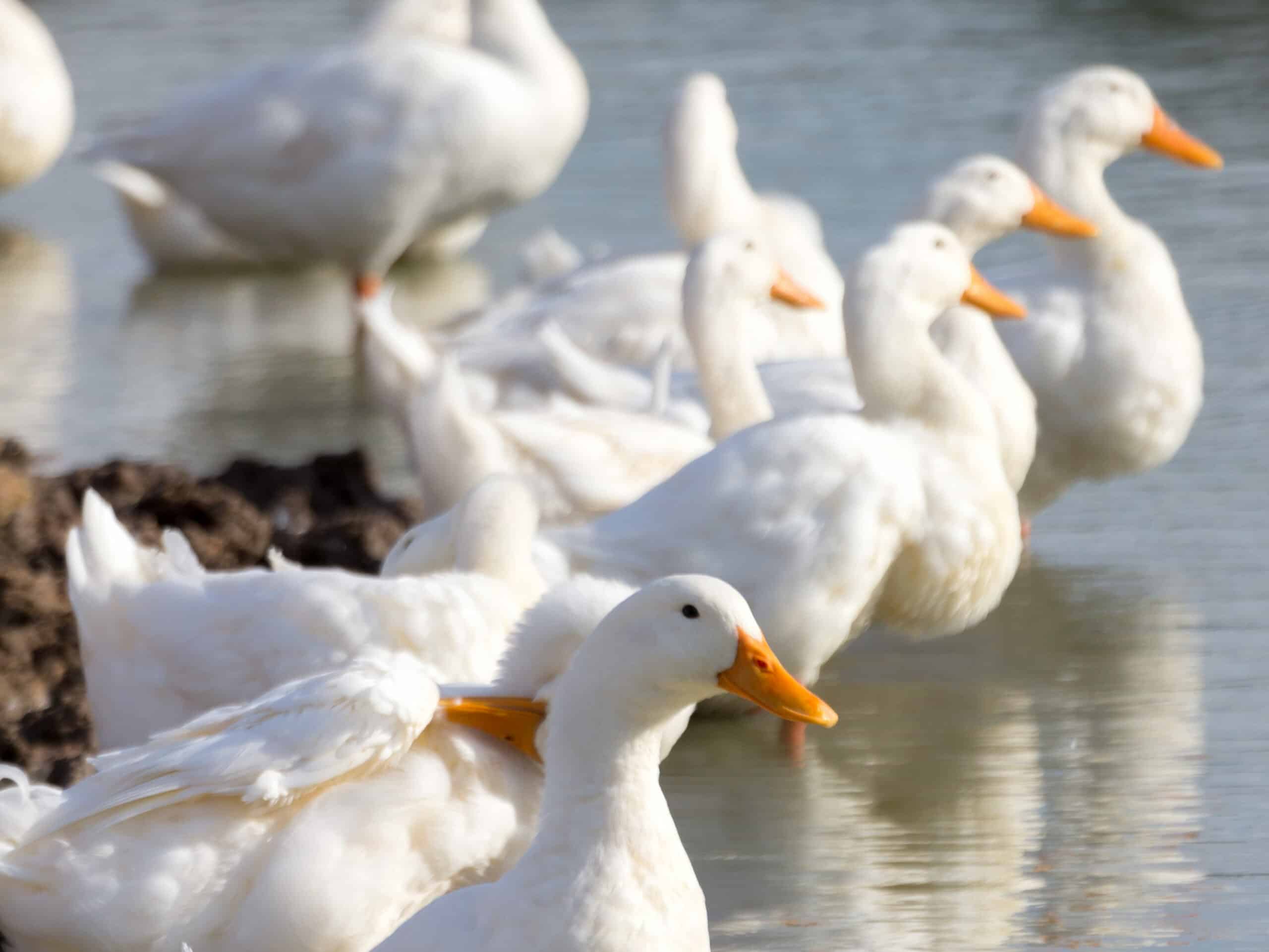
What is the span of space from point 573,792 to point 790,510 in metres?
1.68

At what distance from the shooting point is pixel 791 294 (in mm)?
5918

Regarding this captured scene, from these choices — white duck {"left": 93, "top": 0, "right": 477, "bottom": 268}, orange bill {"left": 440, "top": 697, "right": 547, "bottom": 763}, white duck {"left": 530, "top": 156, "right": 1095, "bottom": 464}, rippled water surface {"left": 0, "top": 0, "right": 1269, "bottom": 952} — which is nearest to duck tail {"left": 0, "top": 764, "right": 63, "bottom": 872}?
orange bill {"left": 440, "top": 697, "right": 547, "bottom": 763}

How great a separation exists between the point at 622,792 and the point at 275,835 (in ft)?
2.12

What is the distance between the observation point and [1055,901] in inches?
145

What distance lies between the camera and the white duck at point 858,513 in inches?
179

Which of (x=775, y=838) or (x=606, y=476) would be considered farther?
(x=606, y=476)

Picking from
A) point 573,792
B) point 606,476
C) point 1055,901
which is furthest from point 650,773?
point 606,476

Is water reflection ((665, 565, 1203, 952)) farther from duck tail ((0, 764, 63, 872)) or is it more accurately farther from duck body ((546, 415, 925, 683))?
duck tail ((0, 764, 63, 872))

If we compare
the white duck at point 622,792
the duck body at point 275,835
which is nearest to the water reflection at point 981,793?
the duck body at point 275,835

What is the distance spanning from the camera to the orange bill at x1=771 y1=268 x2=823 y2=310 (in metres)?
5.91

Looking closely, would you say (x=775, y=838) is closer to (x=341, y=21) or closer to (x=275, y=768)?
(x=275, y=768)

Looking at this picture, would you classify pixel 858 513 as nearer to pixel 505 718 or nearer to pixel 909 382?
pixel 909 382

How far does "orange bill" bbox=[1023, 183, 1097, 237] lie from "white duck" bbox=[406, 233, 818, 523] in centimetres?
65

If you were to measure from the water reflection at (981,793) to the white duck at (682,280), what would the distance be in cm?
153
